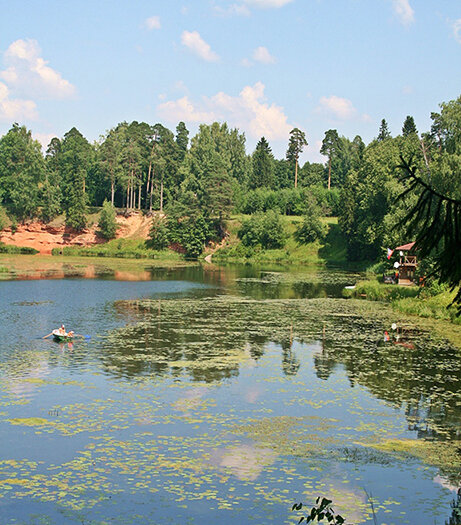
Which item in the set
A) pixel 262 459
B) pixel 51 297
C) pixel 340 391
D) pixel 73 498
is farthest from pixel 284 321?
pixel 73 498

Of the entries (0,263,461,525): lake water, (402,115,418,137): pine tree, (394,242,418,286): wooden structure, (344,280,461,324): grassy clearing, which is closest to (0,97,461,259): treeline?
(402,115,418,137): pine tree

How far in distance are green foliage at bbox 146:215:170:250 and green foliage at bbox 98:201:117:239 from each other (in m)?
7.41

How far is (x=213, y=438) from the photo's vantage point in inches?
697

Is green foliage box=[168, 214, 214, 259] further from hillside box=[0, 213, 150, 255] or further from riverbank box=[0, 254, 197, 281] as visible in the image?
riverbank box=[0, 254, 197, 281]

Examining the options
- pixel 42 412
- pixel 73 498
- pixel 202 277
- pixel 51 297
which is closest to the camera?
pixel 73 498

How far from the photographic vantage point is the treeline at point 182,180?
9769 centimetres

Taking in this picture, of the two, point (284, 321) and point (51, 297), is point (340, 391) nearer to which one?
point (284, 321)

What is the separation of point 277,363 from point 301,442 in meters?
9.97

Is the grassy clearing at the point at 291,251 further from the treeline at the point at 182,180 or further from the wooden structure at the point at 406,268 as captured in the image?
the wooden structure at the point at 406,268

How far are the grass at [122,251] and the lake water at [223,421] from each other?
7266 centimetres

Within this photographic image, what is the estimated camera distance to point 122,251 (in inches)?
4515

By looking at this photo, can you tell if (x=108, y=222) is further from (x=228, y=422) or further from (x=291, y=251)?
(x=228, y=422)

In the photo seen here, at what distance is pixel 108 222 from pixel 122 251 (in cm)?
784

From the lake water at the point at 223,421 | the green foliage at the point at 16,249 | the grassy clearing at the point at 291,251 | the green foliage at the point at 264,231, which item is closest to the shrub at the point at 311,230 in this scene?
the grassy clearing at the point at 291,251
